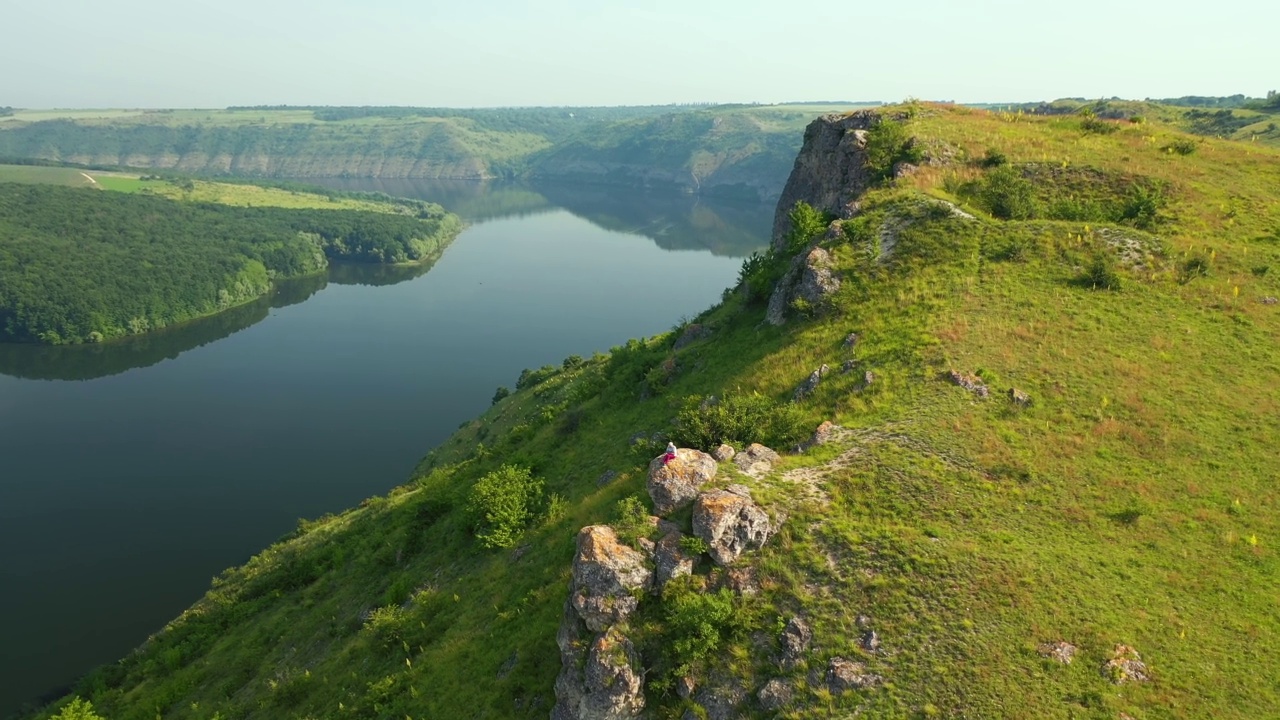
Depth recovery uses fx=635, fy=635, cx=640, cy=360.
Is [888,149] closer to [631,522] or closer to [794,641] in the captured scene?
[631,522]

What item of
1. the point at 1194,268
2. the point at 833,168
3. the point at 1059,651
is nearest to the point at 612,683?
the point at 1059,651

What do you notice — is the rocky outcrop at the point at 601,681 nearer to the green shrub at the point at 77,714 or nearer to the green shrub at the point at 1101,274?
the green shrub at the point at 77,714

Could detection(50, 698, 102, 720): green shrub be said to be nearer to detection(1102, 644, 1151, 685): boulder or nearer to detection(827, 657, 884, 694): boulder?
detection(827, 657, 884, 694): boulder

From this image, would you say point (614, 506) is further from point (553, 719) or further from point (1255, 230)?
point (1255, 230)

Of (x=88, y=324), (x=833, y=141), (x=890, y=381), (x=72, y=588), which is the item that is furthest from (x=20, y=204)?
(x=890, y=381)

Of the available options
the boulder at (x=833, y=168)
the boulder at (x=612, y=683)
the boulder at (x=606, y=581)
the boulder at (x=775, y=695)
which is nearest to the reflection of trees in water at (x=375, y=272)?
the boulder at (x=833, y=168)

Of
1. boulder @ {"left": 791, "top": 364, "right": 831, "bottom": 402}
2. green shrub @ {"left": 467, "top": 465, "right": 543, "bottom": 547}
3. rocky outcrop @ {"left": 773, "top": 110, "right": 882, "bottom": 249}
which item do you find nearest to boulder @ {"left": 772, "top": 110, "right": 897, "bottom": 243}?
rocky outcrop @ {"left": 773, "top": 110, "right": 882, "bottom": 249}
